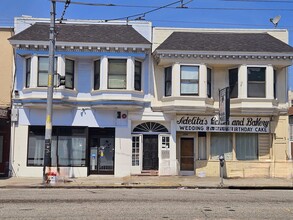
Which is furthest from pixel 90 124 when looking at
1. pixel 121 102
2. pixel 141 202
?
pixel 141 202

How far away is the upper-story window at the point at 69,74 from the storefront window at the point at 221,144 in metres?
8.84

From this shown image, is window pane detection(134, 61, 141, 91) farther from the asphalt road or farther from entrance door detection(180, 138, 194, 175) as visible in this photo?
the asphalt road

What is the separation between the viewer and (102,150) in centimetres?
2408

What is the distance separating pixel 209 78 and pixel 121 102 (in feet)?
18.0

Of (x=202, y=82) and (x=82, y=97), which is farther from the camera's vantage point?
(x=82, y=97)

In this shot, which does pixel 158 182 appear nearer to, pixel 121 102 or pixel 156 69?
pixel 121 102

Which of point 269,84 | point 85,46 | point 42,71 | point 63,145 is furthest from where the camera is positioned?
point 63,145

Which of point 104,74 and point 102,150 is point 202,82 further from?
point 102,150

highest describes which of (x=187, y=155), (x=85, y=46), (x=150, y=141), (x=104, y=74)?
(x=85, y=46)

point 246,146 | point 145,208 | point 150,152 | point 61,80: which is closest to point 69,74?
point 61,80

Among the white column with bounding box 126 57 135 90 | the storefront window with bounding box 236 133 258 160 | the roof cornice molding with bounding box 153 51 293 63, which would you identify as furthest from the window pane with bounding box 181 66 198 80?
the storefront window with bounding box 236 133 258 160

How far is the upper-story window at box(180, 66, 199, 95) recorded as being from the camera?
77.3 feet

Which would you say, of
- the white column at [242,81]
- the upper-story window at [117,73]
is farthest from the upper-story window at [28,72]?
the white column at [242,81]

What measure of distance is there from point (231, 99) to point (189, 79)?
2790mm
